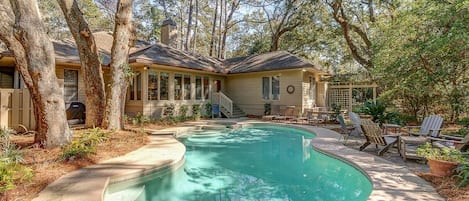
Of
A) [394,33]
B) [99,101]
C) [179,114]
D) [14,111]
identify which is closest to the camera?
[14,111]

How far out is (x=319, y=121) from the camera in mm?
13359

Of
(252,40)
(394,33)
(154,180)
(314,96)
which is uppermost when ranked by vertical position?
(252,40)

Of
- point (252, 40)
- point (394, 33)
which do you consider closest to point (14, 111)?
point (394, 33)

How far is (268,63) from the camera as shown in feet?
54.0

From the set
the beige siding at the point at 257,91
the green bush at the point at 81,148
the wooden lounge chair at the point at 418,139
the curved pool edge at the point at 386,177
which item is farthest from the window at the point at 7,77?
the wooden lounge chair at the point at 418,139

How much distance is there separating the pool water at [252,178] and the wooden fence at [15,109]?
490 cm

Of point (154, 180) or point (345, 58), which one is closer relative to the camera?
Answer: point (154, 180)

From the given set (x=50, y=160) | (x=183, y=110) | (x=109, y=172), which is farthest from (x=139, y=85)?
(x=109, y=172)

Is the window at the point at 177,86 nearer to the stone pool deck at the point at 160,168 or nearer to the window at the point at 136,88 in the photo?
the window at the point at 136,88

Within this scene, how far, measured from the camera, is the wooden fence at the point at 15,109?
24.3 feet

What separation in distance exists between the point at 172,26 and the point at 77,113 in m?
9.91

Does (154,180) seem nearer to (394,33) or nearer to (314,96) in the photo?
(394,33)

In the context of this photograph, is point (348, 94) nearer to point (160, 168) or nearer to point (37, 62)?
point (160, 168)

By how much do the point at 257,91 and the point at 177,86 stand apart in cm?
507
